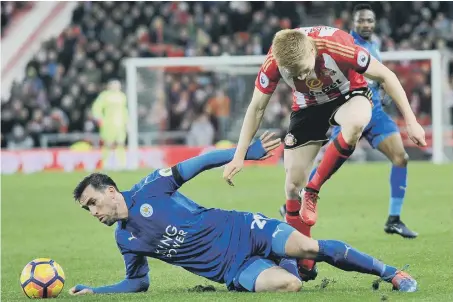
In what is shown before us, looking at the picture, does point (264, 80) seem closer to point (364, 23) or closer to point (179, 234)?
point (179, 234)

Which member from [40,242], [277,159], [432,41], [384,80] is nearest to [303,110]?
[384,80]

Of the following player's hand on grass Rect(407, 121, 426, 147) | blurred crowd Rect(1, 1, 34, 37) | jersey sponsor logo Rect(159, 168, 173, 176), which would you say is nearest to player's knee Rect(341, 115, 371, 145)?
player's hand on grass Rect(407, 121, 426, 147)

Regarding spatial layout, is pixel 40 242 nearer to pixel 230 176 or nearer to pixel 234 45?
pixel 230 176

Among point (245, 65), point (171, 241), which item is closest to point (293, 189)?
point (171, 241)

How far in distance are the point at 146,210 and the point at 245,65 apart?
54.8ft

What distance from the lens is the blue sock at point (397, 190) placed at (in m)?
10.7

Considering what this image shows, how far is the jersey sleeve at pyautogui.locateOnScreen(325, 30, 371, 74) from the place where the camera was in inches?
307

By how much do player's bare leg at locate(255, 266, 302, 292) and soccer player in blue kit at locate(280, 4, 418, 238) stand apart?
3368 mm

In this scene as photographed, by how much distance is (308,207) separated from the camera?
8.19 meters

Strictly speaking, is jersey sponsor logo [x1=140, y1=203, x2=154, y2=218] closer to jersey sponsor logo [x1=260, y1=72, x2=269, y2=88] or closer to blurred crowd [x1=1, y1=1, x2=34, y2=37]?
jersey sponsor logo [x1=260, y1=72, x2=269, y2=88]

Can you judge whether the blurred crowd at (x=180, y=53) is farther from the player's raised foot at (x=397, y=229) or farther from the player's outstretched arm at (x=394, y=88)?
the player's outstretched arm at (x=394, y=88)

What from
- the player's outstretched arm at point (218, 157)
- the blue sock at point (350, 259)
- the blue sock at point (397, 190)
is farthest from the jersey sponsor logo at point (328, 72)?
the blue sock at point (397, 190)

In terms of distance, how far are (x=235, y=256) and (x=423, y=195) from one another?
8759 millimetres

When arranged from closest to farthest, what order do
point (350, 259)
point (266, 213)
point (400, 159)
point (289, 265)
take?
1. point (350, 259)
2. point (289, 265)
3. point (400, 159)
4. point (266, 213)
